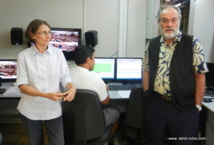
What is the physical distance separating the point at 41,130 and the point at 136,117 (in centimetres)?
90

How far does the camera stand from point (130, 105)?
2.02 metres

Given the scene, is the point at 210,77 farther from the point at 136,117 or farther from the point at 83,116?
the point at 83,116

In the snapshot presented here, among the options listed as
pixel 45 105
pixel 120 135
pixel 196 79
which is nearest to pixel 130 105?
pixel 196 79

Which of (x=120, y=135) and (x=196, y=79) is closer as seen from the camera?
(x=196, y=79)

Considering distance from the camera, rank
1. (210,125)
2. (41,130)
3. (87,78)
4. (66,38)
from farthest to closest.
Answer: (66,38), (210,125), (87,78), (41,130)

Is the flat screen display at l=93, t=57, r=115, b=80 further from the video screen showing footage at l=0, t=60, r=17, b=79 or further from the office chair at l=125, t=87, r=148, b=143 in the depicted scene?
the video screen showing footage at l=0, t=60, r=17, b=79

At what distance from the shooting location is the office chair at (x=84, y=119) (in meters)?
1.71

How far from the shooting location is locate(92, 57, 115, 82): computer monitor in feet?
9.68

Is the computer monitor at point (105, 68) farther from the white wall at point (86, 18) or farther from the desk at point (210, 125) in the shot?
the desk at point (210, 125)

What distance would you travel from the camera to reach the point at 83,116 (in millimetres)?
1750

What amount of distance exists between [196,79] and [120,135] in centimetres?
165

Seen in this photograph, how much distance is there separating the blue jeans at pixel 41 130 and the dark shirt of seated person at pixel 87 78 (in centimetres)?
38

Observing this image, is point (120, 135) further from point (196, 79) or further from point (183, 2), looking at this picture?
point (183, 2)

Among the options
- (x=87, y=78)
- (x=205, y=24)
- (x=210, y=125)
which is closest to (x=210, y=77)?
(x=210, y=125)
